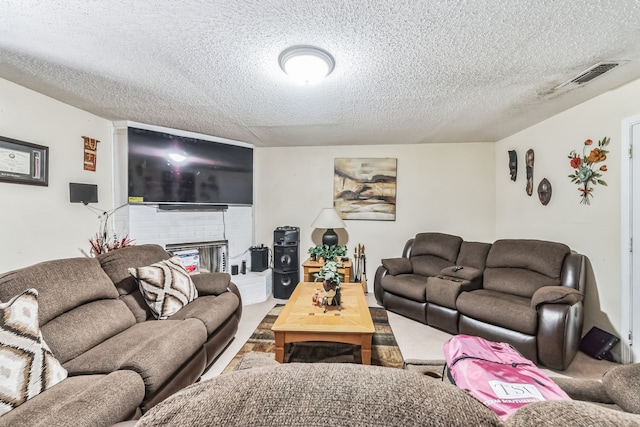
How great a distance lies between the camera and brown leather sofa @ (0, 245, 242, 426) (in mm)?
1154

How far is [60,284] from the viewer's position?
1.65m

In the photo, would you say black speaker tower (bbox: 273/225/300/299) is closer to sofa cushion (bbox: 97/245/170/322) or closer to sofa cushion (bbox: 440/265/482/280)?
sofa cushion (bbox: 97/245/170/322)

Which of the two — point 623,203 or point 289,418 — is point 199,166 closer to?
point 289,418

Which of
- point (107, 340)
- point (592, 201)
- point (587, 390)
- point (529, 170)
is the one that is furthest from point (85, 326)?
point (529, 170)

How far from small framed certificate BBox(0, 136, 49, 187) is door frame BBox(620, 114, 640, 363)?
5004 mm

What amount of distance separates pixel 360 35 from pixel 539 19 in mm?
932

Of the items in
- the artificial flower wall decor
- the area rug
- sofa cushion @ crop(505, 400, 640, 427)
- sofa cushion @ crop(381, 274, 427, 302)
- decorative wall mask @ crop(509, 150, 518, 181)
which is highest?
decorative wall mask @ crop(509, 150, 518, 181)

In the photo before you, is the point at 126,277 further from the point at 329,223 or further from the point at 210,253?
the point at 329,223

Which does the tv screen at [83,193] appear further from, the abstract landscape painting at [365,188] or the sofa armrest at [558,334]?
the sofa armrest at [558,334]

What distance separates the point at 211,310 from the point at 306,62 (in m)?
2.01

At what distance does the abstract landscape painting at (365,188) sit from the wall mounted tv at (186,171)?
4.62 ft

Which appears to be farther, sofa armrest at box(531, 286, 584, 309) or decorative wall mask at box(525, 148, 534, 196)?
decorative wall mask at box(525, 148, 534, 196)

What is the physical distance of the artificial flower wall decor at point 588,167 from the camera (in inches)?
95.0

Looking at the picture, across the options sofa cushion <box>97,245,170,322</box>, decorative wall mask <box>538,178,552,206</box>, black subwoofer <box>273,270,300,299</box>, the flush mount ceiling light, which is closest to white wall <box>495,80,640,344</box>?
decorative wall mask <box>538,178,552,206</box>
